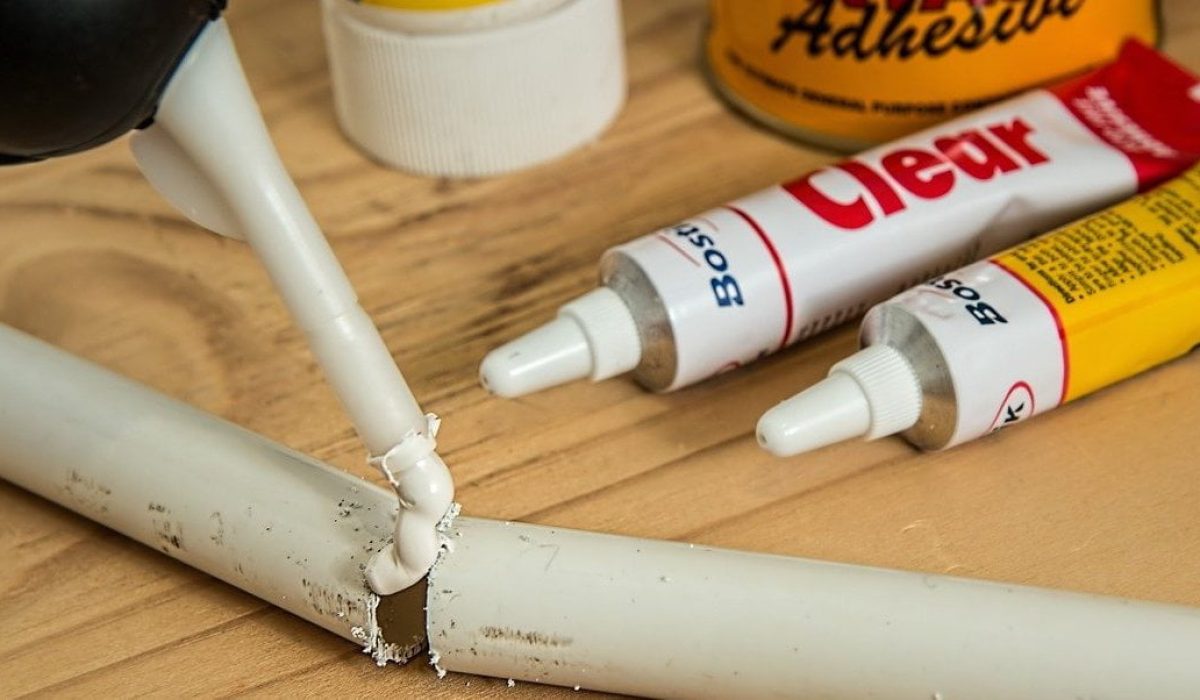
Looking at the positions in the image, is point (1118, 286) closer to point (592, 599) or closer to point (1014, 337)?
point (1014, 337)

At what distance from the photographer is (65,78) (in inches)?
9.7

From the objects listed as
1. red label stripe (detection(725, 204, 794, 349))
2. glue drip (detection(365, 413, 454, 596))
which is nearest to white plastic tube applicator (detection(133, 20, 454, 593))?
glue drip (detection(365, 413, 454, 596))

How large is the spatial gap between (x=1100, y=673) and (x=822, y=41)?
0.24 metres

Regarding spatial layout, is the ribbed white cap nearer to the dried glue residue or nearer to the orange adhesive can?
the orange adhesive can

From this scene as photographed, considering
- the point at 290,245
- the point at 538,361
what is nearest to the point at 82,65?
the point at 290,245

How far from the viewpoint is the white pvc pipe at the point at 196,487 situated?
34 cm

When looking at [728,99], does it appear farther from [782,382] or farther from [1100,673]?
[1100,673]

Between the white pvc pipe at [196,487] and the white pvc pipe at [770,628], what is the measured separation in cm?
2

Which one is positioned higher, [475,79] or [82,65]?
[82,65]

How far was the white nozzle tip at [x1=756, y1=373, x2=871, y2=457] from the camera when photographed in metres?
0.37

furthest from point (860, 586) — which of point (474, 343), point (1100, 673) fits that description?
point (474, 343)

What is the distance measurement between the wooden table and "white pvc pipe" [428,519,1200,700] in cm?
2

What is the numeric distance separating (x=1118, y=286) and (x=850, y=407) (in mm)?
83

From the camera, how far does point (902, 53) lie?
18.7 inches
